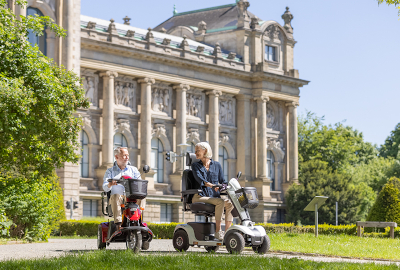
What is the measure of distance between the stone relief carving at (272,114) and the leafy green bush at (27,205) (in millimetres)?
40199

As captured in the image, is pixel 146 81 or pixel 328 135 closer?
pixel 146 81

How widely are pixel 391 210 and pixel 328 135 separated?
39.9 meters

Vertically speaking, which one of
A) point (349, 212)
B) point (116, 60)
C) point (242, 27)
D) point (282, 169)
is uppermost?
point (242, 27)

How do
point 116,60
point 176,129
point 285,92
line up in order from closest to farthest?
point 116,60 < point 176,129 < point 285,92

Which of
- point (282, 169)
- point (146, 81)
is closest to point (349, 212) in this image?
point (282, 169)

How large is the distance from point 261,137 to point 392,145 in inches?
1495

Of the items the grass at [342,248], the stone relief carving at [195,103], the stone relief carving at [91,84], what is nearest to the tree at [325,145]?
the stone relief carving at [195,103]

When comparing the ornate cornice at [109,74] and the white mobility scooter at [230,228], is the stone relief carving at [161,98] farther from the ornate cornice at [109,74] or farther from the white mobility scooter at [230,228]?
the white mobility scooter at [230,228]

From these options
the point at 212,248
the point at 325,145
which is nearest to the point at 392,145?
the point at 325,145

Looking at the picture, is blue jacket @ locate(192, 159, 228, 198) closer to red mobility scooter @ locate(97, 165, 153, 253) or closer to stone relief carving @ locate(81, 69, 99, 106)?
red mobility scooter @ locate(97, 165, 153, 253)

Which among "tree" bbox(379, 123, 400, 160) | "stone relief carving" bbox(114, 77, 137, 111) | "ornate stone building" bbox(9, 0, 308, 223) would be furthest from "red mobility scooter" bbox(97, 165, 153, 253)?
"tree" bbox(379, 123, 400, 160)

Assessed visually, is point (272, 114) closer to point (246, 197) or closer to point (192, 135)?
point (192, 135)

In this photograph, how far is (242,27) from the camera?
59.2 metres

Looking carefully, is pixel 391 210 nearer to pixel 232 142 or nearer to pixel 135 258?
pixel 135 258
